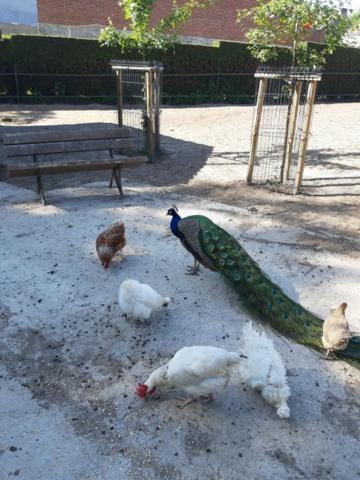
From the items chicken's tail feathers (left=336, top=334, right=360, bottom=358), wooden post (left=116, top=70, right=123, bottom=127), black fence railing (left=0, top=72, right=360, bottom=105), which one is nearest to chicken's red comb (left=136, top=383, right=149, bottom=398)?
chicken's tail feathers (left=336, top=334, right=360, bottom=358)

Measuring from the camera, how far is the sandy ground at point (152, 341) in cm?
318

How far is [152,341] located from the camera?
4375 millimetres

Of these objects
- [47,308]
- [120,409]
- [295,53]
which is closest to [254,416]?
[120,409]

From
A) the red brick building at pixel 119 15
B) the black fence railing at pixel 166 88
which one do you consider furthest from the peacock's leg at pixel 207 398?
the red brick building at pixel 119 15

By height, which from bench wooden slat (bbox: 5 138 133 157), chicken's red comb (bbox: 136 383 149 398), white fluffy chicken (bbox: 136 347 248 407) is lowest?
chicken's red comb (bbox: 136 383 149 398)

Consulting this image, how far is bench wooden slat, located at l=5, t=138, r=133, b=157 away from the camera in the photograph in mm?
7770

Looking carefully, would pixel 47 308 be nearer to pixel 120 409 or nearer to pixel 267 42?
pixel 120 409

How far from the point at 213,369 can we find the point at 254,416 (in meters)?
0.62

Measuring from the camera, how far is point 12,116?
53.8 feet

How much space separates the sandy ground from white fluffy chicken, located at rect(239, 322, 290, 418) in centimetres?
14

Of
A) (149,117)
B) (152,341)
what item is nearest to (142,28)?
(149,117)

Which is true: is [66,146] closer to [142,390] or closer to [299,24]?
[299,24]

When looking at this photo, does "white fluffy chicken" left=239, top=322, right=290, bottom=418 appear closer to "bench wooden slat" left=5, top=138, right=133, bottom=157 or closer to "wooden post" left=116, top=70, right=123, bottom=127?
"bench wooden slat" left=5, top=138, right=133, bottom=157

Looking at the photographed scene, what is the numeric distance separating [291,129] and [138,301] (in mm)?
5771
